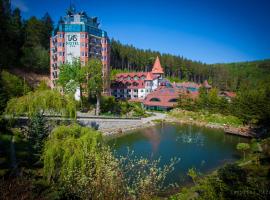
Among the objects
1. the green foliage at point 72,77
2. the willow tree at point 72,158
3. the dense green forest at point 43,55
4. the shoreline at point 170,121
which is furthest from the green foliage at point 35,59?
the willow tree at point 72,158

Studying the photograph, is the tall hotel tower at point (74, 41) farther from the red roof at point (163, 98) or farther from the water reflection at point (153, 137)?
the water reflection at point (153, 137)

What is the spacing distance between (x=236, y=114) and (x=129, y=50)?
63824 millimetres

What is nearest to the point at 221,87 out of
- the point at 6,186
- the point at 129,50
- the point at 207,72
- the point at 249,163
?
the point at 207,72

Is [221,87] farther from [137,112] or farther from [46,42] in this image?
[46,42]

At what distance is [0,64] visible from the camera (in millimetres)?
44875

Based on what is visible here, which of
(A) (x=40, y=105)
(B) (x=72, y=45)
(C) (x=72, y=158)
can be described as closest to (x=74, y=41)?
(B) (x=72, y=45)

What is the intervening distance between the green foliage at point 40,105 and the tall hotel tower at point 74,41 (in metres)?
32.0

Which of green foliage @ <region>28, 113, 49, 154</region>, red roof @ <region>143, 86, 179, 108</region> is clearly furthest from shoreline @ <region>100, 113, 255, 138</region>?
green foliage @ <region>28, 113, 49, 154</region>

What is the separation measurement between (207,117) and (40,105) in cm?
3559

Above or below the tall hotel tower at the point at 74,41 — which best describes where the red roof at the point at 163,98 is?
below

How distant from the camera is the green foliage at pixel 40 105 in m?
18.0

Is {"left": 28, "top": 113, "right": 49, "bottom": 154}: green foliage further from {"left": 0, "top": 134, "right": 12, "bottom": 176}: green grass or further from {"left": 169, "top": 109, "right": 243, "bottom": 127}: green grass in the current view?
{"left": 169, "top": 109, "right": 243, "bottom": 127}: green grass

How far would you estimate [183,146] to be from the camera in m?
29.3

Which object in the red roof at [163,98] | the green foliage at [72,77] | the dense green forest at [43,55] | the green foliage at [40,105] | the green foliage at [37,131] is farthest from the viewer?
the red roof at [163,98]
